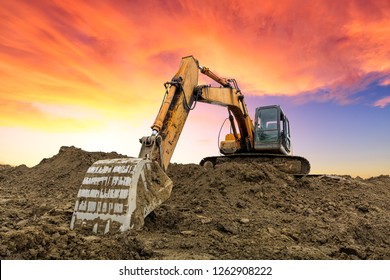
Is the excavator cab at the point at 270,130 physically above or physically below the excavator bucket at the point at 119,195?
above

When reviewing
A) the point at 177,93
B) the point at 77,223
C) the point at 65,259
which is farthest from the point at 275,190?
the point at 65,259

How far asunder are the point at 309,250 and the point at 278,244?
45cm

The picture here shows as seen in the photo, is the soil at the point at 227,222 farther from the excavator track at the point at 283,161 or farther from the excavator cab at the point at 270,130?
the excavator cab at the point at 270,130

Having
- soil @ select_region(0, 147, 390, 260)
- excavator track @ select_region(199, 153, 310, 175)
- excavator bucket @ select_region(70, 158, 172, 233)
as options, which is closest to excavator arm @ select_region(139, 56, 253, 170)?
excavator bucket @ select_region(70, 158, 172, 233)

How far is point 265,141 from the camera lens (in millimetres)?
10922

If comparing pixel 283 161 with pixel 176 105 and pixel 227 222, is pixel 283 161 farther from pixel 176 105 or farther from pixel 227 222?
pixel 227 222

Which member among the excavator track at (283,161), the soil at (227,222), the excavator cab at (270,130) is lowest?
the soil at (227,222)

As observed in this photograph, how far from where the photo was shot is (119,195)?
4.82m

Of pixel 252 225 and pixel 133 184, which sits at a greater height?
pixel 133 184

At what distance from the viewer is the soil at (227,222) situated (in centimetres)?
414

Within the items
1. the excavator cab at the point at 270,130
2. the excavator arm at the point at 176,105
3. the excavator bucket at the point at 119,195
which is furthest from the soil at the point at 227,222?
the excavator cab at the point at 270,130
